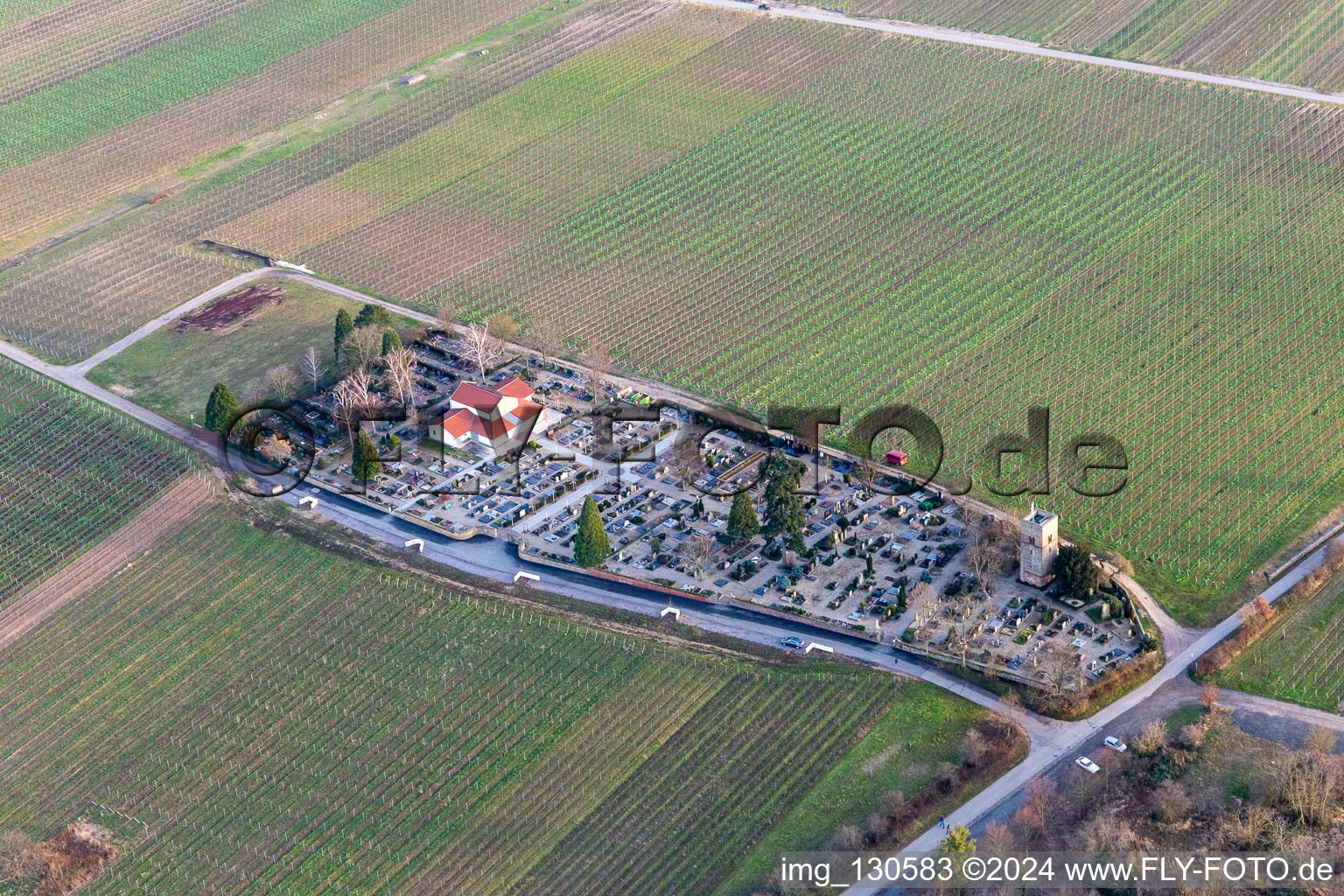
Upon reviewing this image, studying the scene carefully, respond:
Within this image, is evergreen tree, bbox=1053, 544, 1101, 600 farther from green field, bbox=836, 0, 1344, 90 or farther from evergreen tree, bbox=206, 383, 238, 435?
green field, bbox=836, 0, 1344, 90

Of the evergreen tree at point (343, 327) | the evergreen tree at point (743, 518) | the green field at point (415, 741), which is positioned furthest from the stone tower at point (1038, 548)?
the evergreen tree at point (343, 327)

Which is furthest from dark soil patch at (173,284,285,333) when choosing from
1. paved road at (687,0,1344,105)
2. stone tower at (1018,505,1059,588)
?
paved road at (687,0,1344,105)

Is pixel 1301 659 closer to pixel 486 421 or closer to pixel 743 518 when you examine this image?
pixel 743 518

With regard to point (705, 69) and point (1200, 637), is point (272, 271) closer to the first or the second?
point (705, 69)

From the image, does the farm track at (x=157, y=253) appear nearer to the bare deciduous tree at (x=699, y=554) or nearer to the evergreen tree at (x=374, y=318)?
the evergreen tree at (x=374, y=318)

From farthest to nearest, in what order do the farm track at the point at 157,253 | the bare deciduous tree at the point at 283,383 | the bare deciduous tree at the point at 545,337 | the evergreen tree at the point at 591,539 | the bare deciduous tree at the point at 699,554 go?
the farm track at the point at 157,253, the bare deciduous tree at the point at 545,337, the bare deciduous tree at the point at 283,383, the bare deciduous tree at the point at 699,554, the evergreen tree at the point at 591,539

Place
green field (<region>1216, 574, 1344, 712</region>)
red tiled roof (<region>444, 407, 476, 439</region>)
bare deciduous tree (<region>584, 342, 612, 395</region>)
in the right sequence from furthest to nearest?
bare deciduous tree (<region>584, 342, 612, 395</region>) → red tiled roof (<region>444, 407, 476, 439</region>) → green field (<region>1216, 574, 1344, 712</region>)
